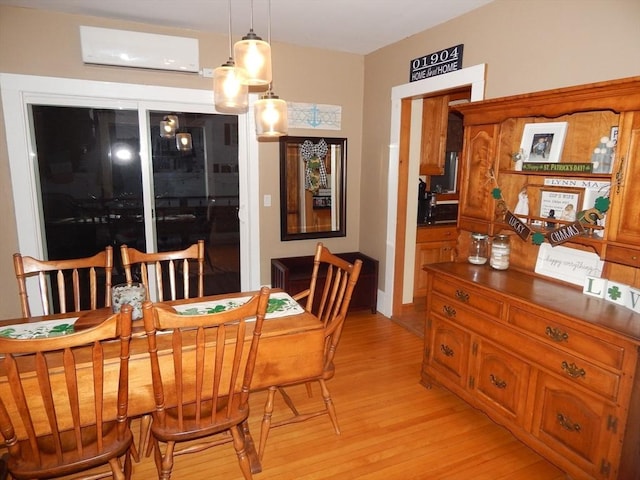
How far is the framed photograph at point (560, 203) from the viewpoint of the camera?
219 cm

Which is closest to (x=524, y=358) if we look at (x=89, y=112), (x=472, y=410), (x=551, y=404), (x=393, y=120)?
(x=551, y=404)

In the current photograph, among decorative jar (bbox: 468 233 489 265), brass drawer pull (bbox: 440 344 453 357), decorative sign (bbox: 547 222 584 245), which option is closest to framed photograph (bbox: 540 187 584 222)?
decorative sign (bbox: 547 222 584 245)

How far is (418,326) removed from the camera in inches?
150

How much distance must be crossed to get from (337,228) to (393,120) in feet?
4.12

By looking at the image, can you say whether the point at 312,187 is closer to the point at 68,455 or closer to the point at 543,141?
the point at 543,141

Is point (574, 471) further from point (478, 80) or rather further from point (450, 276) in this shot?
point (478, 80)

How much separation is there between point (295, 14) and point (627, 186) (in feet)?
8.01

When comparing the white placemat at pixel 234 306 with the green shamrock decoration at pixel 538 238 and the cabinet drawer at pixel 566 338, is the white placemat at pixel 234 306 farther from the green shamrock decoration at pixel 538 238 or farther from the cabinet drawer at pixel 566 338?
the green shamrock decoration at pixel 538 238

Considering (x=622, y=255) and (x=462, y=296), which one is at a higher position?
(x=622, y=255)

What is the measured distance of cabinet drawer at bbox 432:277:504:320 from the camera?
7.21ft

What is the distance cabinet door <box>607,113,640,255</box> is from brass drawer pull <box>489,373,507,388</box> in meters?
0.88

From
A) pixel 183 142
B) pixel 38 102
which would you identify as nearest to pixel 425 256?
pixel 183 142

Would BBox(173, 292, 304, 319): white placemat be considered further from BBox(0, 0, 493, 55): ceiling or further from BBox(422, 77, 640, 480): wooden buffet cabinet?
BBox(0, 0, 493, 55): ceiling

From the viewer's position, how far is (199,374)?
1.55 metres
